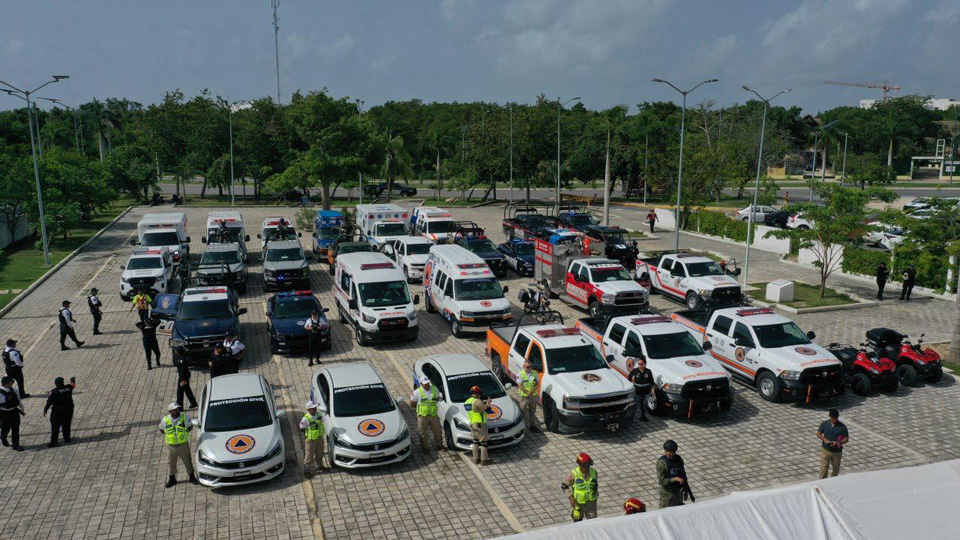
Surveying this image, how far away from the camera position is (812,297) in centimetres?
2689

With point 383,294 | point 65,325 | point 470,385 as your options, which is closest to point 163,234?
point 65,325

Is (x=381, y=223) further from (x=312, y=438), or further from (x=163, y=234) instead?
(x=312, y=438)

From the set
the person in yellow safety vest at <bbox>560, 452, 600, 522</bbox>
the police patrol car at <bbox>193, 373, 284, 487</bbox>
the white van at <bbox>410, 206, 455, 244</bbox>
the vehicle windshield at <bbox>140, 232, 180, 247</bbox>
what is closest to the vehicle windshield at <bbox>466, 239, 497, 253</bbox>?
the white van at <bbox>410, 206, 455, 244</bbox>

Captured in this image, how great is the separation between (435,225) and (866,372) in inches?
861

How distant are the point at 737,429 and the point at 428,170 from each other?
3486 inches

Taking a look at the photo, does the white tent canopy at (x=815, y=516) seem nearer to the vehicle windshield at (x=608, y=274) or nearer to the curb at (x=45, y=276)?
the vehicle windshield at (x=608, y=274)

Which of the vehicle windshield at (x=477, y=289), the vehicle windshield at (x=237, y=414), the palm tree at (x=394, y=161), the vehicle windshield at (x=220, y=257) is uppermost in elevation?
the palm tree at (x=394, y=161)

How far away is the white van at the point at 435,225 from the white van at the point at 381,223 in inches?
33.9

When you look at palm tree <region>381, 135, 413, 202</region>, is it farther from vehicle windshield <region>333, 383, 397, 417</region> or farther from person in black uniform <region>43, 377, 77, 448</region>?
vehicle windshield <region>333, 383, 397, 417</region>

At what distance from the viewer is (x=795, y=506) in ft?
21.9

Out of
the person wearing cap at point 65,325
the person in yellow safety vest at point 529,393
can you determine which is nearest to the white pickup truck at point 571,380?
the person in yellow safety vest at point 529,393

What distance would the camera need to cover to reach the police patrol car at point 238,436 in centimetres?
1200

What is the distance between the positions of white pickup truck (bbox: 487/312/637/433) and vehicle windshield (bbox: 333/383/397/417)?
11.0ft

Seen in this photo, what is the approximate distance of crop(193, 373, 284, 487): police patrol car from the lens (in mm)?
12000
